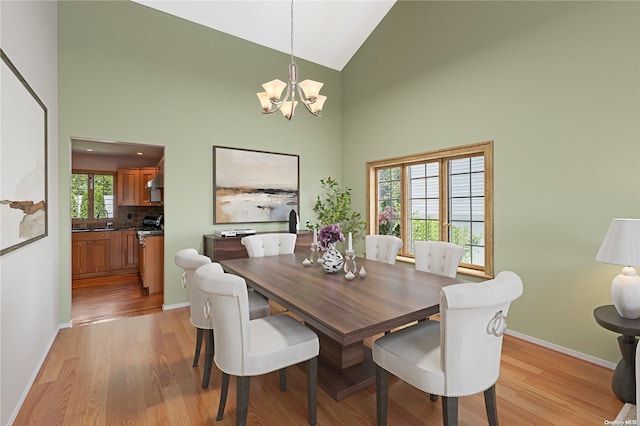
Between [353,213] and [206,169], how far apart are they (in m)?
2.42

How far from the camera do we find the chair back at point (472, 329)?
1.34m

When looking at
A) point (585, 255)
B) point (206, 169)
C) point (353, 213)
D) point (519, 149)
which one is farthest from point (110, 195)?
point (585, 255)

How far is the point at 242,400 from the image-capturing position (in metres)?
A: 1.64

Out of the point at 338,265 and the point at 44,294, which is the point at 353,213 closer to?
the point at 338,265

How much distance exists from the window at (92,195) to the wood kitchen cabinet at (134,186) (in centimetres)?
28

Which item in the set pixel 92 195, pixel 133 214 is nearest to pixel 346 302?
pixel 133 214

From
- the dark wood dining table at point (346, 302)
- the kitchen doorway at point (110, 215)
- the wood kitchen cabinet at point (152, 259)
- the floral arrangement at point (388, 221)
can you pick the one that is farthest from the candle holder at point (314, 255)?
the kitchen doorway at point (110, 215)

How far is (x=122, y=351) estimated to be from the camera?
9.21 ft

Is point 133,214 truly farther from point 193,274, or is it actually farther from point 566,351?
point 566,351

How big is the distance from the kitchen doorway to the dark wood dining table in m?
2.91

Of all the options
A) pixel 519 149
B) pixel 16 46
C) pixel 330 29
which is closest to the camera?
pixel 16 46

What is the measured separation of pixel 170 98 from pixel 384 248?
129 inches

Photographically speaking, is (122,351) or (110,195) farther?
(110,195)

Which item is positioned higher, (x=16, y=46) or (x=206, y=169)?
(x=16, y=46)
